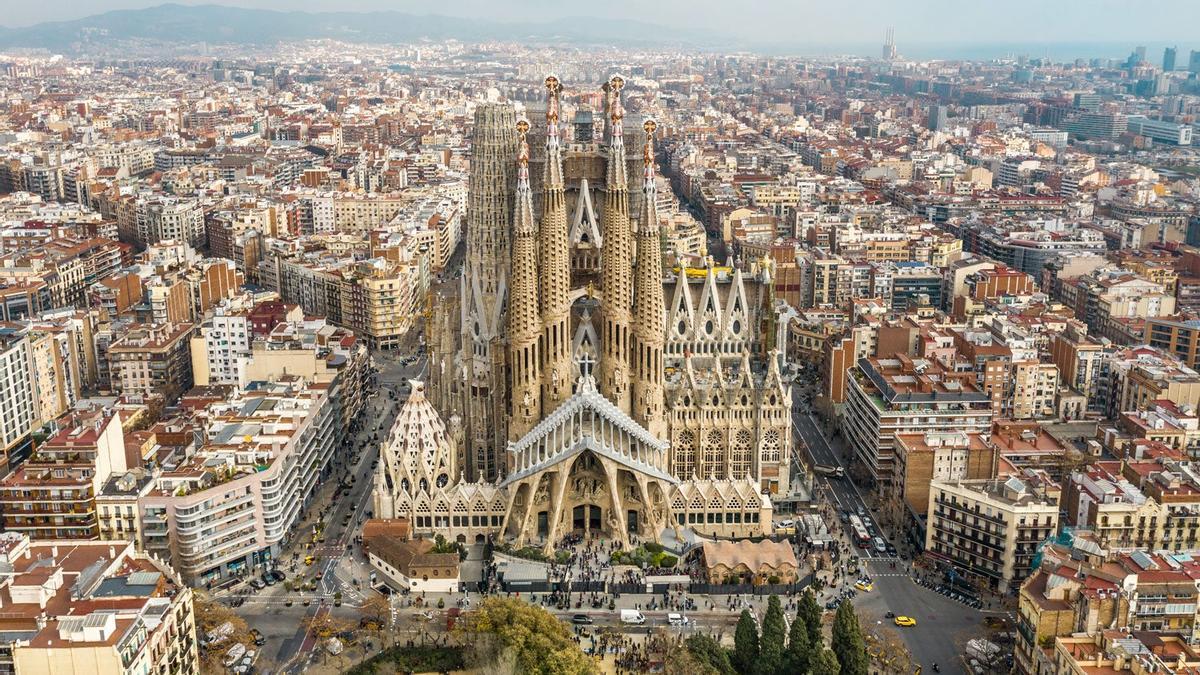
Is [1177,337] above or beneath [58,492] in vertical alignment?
beneath

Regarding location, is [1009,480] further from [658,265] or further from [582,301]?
[582,301]

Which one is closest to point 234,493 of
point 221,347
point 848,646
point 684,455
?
point 684,455

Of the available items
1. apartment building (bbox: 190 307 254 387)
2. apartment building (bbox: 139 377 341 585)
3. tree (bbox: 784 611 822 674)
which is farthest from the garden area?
apartment building (bbox: 190 307 254 387)

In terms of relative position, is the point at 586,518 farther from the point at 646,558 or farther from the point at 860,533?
the point at 860,533

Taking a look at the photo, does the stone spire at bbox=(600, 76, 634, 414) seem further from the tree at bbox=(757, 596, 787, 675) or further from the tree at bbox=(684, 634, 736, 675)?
the tree at bbox=(757, 596, 787, 675)

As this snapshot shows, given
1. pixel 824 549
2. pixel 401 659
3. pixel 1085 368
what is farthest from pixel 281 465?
pixel 1085 368

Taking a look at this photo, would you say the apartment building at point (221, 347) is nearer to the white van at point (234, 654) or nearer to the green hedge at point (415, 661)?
the white van at point (234, 654)
